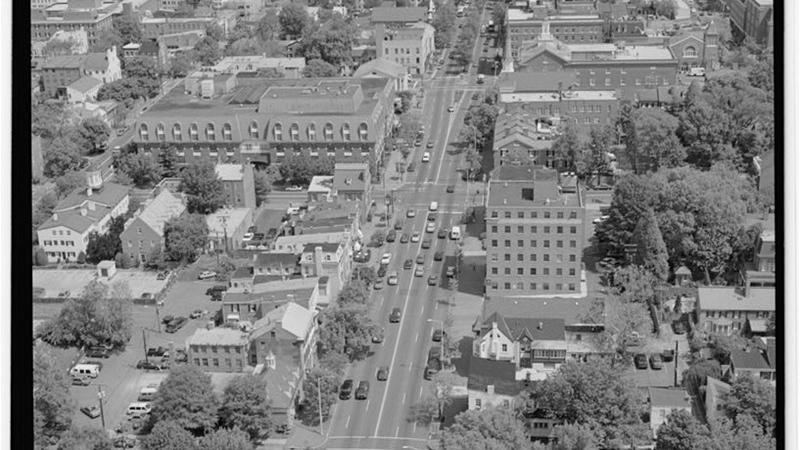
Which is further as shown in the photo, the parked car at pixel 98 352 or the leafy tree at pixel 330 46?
the leafy tree at pixel 330 46

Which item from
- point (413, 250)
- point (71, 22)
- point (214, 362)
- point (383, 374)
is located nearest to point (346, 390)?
point (383, 374)

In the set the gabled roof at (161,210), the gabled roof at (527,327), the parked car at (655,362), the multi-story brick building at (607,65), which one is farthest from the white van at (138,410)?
the multi-story brick building at (607,65)

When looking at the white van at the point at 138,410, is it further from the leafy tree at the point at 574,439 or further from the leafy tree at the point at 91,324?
the leafy tree at the point at 574,439

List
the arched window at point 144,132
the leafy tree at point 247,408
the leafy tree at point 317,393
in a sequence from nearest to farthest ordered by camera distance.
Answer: the leafy tree at point 247,408 → the leafy tree at point 317,393 → the arched window at point 144,132

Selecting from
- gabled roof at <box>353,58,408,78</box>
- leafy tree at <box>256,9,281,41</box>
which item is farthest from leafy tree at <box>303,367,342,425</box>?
leafy tree at <box>256,9,281,41</box>

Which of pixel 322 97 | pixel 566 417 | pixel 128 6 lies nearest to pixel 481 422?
pixel 566 417

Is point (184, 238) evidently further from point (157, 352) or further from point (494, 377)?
point (494, 377)

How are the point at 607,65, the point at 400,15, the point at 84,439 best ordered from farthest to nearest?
the point at 400,15 → the point at 607,65 → the point at 84,439
